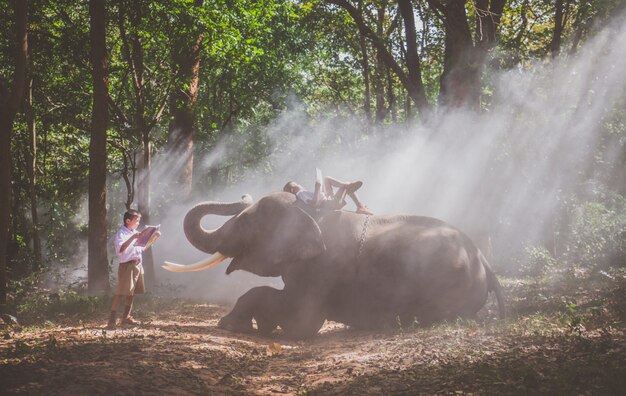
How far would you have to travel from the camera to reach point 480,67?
1590 centimetres

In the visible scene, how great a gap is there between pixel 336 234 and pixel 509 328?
3.20 metres

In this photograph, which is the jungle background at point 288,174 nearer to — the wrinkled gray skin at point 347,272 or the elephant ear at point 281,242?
the wrinkled gray skin at point 347,272

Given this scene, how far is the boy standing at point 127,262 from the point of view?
365 inches

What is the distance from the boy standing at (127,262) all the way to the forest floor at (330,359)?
0.39m

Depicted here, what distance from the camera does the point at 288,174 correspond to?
30.5 m

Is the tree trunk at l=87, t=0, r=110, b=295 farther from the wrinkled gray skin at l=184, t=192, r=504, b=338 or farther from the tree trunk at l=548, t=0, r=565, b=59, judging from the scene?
the tree trunk at l=548, t=0, r=565, b=59

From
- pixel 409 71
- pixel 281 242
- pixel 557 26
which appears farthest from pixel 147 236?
pixel 557 26

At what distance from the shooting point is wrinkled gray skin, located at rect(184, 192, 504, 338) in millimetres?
9828

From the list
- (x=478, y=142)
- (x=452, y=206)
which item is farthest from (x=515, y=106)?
(x=452, y=206)

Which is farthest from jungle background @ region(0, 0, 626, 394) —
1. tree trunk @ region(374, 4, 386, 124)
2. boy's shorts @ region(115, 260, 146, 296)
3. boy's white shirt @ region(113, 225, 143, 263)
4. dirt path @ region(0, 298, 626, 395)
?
boy's white shirt @ region(113, 225, 143, 263)

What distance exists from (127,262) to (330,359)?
374 centimetres

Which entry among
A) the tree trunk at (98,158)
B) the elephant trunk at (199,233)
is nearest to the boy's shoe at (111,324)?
the elephant trunk at (199,233)

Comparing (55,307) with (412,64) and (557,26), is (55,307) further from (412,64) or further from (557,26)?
(557,26)

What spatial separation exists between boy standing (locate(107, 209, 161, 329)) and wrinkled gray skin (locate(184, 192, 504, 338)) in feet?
4.90
